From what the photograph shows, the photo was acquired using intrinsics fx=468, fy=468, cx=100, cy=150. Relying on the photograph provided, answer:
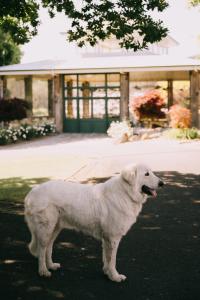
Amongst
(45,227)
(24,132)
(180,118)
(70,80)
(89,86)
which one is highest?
(70,80)

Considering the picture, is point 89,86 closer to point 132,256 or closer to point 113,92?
point 113,92

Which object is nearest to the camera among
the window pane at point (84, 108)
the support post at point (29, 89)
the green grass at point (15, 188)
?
the green grass at point (15, 188)

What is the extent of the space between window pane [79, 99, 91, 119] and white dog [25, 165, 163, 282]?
Answer: 857 inches

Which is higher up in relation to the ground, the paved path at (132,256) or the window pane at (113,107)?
the window pane at (113,107)

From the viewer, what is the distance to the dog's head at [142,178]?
5.35 m

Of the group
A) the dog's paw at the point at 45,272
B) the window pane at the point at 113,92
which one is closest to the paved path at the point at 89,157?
the window pane at the point at 113,92

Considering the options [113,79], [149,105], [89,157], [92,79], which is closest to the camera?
[89,157]

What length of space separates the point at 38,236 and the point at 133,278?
1.25 metres

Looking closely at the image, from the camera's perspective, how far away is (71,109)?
90.7 ft

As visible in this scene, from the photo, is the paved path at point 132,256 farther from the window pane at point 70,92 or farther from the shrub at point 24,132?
the window pane at point 70,92

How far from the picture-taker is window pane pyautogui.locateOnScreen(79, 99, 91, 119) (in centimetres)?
2736

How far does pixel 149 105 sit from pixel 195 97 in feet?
10.8

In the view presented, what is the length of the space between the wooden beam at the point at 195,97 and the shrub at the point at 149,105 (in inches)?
102

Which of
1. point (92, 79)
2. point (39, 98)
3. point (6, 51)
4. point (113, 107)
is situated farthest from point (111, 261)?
point (6, 51)
